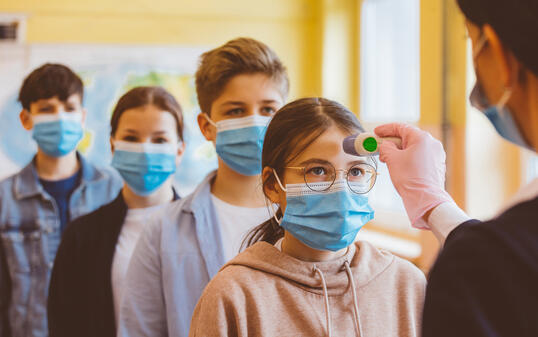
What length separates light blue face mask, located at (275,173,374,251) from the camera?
1.20 meters

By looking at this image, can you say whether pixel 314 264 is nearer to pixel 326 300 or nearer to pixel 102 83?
pixel 326 300

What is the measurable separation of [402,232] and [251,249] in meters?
3.19

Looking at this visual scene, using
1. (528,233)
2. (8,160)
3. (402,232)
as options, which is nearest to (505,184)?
(402,232)

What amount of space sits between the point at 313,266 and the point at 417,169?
325mm

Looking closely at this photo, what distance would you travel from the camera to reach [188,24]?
15.6 feet

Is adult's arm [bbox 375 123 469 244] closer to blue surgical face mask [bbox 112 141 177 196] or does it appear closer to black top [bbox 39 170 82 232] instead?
blue surgical face mask [bbox 112 141 177 196]

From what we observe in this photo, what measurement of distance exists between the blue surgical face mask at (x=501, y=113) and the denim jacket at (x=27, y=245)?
1854mm

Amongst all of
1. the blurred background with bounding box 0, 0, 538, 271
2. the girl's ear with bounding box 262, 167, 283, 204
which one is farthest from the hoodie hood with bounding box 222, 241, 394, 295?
the blurred background with bounding box 0, 0, 538, 271

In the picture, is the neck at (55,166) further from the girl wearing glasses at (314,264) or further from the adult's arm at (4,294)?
the girl wearing glasses at (314,264)

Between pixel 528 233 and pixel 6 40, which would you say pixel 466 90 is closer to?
pixel 528 233

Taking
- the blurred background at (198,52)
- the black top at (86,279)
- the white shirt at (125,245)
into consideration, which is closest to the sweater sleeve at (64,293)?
the black top at (86,279)

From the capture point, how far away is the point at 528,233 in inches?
23.4

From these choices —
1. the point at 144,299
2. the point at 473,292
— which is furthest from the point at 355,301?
the point at 144,299

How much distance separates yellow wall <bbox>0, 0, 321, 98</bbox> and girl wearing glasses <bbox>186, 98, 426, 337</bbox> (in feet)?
11.7
